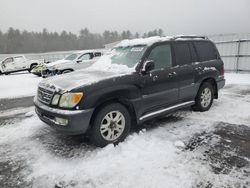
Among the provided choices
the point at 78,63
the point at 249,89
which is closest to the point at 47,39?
the point at 78,63

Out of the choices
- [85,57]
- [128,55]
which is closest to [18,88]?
[85,57]

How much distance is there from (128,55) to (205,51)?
2.24 m

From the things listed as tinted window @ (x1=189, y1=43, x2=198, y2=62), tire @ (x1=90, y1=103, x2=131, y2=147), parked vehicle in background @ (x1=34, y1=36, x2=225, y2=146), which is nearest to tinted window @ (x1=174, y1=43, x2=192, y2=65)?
parked vehicle in background @ (x1=34, y1=36, x2=225, y2=146)

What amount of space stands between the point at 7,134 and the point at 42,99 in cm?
136

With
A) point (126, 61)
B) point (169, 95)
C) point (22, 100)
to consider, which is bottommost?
point (22, 100)

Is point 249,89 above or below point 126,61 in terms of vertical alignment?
below

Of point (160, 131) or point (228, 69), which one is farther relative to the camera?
point (228, 69)

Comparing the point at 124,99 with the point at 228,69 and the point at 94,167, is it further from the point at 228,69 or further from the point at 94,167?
the point at 228,69

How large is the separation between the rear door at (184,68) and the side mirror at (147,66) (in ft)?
2.91

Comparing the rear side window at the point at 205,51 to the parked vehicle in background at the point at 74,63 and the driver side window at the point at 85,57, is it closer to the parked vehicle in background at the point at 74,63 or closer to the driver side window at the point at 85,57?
the parked vehicle in background at the point at 74,63

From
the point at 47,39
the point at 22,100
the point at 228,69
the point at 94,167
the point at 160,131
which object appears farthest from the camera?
the point at 47,39

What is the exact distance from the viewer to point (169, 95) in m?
4.85

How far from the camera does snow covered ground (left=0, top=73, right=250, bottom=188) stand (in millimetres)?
3029

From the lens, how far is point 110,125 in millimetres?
4023
